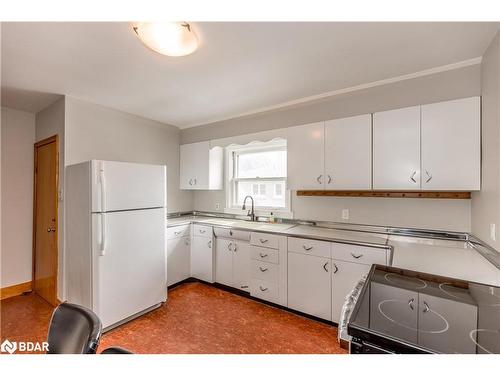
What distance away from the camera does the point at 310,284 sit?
2322mm

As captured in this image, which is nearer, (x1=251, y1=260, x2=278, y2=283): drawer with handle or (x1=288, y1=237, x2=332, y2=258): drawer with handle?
(x1=288, y1=237, x2=332, y2=258): drawer with handle

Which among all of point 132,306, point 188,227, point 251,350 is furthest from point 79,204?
point 251,350

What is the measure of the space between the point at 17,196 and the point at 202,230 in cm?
247

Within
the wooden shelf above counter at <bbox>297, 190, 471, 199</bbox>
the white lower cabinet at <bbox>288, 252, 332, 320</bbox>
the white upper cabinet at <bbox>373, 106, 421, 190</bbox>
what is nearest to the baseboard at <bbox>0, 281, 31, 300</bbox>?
the white lower cabinet at <bbox>288, 252, 332, 320</bbox>

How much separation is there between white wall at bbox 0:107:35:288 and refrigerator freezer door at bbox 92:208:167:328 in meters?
1.88

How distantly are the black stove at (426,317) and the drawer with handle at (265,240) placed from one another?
4.59ft

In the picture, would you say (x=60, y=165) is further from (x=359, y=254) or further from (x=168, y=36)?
(x=359, y=254)

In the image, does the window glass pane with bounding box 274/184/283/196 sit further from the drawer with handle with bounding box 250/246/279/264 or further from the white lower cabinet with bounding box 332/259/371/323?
the white lower cabinet with bounding box 332/259/371/323

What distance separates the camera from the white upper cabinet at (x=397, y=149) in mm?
2008

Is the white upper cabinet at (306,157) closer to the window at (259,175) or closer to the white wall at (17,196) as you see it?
the window at (259,175)

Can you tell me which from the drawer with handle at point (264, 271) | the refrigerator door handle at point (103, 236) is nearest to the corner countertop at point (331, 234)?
the drawer with handle at point (264, 271)

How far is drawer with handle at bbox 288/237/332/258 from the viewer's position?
87.9 inches

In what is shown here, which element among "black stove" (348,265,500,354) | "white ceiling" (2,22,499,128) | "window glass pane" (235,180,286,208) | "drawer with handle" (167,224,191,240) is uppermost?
"white ceiling" (2,22,499,128)
